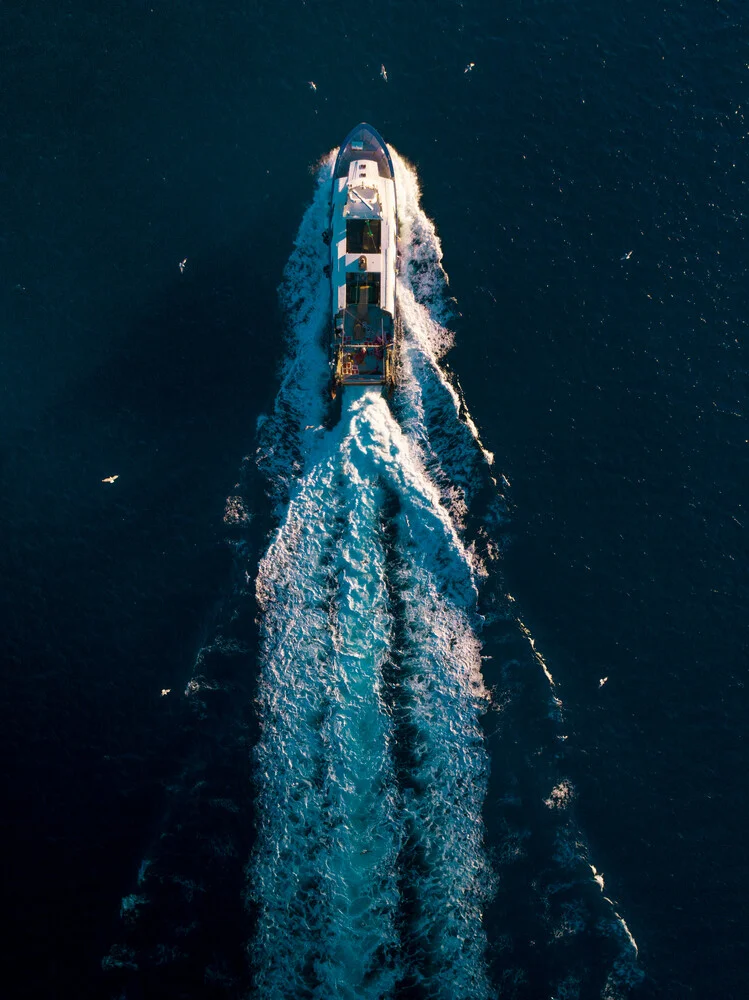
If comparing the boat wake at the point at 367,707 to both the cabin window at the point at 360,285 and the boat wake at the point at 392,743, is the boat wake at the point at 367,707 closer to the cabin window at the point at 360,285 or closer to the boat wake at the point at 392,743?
the boat wake at the point at 392,743

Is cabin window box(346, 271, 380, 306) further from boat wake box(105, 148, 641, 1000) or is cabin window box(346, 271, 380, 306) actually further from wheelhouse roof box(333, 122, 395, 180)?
wheelhouse roof box(333, 122, 395, 180)

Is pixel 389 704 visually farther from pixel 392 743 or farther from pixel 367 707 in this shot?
pixel 392 743

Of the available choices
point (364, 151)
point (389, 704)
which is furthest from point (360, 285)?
point (389, 704)

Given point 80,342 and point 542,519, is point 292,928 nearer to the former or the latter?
point 542,519

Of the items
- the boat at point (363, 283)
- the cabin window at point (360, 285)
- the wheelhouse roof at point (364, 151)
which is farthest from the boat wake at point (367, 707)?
the wheelhouse roof at point (364, 151)

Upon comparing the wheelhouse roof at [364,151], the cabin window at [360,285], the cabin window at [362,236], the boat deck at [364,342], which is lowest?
the boat deck at [364,342]

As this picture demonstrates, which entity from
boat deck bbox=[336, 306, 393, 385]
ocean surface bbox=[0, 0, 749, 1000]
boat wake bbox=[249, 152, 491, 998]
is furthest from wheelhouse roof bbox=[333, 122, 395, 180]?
boat wake bbox=[249, 152, 491, 998]

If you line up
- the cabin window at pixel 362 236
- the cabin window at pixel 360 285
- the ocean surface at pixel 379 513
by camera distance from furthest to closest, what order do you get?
the cabin window at pixel 362 236 → the cabin window at pixel 360 285 → the ocean surface at pixel 379 513

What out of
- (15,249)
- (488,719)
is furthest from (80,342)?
(488,719)
